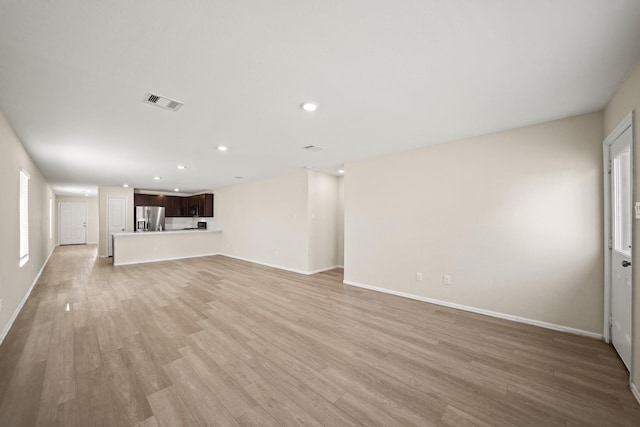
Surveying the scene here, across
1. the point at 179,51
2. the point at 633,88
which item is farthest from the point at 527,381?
the point at 179,51

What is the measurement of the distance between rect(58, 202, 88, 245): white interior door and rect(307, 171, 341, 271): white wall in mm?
12508

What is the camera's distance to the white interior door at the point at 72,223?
443 inches

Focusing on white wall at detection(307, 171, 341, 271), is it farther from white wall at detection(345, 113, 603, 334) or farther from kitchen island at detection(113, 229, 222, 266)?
kitchen island at detection(113, 229, 222, 266)

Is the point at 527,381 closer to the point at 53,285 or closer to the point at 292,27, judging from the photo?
the point at 292,27

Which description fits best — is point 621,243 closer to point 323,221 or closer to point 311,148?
point 311,148

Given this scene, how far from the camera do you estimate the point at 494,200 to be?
3.25 meters

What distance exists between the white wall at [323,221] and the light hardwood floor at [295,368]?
7.48ft

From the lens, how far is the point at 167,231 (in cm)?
782

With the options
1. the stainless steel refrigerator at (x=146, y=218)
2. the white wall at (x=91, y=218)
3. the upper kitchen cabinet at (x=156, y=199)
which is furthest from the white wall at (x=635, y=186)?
the white wall at (x=91, y=218)

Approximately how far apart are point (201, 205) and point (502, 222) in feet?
30.6

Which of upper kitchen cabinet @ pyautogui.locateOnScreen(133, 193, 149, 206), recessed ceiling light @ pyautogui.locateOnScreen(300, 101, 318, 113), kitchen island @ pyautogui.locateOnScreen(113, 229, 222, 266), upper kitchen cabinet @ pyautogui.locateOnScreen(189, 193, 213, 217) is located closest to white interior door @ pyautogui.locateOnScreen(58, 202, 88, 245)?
upper kitchen cabinet @ pyautogui.locateOnScreen(133, 193, 149, 206)

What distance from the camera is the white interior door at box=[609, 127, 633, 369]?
211 cm

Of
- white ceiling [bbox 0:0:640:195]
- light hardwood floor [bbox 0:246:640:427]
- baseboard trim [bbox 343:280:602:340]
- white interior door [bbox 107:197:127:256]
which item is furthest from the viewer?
white interior door [bbox 107:197:127:256]

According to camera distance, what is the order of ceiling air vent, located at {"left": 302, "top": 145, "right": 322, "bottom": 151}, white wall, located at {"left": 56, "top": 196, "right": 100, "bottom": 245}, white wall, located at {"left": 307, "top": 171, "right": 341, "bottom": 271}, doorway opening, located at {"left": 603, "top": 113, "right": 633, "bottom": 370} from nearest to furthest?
doorway opening, located at {"left": 603, "top": 113, "right": 633, "bottom": 370} → ceiling air vent, located at {"left": 302, "top": 145, "right": 322, "bottom": 151} → white wall, located at {"left": 307, "top": 171, "right": 341, "bottom": 271} → white wall, located at {"left": 56, "top": 196, "right": 100, "bottom": 245}
